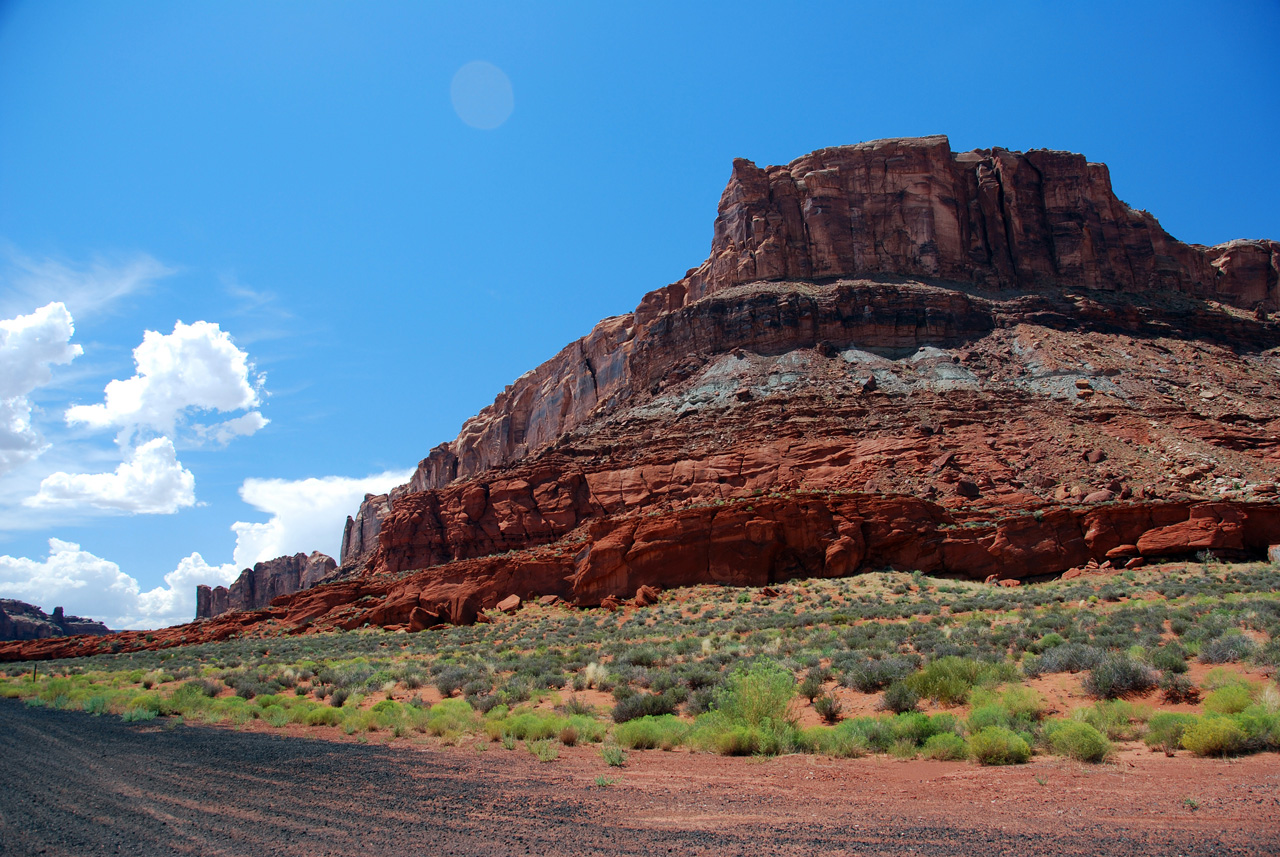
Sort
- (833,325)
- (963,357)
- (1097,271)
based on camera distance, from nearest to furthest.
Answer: (963,357) → (833,325) → (1097,271)

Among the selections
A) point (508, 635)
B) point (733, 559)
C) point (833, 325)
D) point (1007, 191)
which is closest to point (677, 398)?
point (833, 325)

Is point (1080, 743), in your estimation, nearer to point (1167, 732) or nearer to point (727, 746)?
point (1167, 732)

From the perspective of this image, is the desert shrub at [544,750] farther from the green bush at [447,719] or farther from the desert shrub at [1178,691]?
the desert shrub at [1178,691]

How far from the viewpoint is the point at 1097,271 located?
189 ft

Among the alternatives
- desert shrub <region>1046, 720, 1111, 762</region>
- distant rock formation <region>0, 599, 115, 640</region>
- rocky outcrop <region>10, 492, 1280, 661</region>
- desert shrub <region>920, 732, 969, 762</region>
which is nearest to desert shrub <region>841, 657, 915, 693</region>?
desert shrub <region>920, 732, 969, 762</region>

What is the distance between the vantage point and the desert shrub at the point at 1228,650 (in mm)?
10703

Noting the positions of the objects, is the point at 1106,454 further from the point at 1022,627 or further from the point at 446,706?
the point at 446,706

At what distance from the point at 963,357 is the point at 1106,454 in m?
13.6

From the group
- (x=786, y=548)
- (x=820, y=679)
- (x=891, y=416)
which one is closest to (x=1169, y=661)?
(x=820, y=679)

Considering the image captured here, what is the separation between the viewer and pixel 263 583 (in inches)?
4466

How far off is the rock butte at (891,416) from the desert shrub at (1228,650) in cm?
1654

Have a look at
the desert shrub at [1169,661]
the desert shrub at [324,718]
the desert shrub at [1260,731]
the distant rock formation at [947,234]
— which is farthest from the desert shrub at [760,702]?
the distant rock formation at [947,234]

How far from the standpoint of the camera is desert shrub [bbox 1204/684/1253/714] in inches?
335

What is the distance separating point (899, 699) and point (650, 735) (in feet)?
13.1
